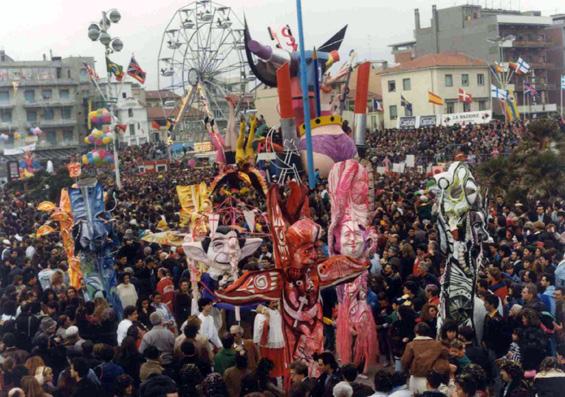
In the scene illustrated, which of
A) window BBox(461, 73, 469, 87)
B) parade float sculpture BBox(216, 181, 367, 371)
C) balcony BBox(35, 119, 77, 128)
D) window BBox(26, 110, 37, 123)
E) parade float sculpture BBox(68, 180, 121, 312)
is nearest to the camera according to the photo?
parade float sculpture BBox(216, 181, 367, 371)

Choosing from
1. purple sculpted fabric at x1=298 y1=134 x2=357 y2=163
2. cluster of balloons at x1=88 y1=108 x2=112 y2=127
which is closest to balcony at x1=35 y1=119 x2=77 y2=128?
cluster of balloons at x1=88 y1=108 x2=112 y2=127

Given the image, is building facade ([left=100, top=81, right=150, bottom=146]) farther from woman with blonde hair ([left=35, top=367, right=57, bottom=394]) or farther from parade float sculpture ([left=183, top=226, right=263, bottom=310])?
woman with blonde hair ([left=35, top=367, right=57, bottom=394])

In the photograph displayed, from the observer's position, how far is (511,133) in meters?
32.0

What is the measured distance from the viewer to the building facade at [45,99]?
194ft

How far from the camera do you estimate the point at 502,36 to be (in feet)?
184

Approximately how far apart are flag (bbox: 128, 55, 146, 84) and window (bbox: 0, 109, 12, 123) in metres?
26.3

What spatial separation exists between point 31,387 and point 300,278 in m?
2.90

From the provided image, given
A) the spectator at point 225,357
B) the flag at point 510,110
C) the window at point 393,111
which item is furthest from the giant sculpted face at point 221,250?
the window at point 393,111

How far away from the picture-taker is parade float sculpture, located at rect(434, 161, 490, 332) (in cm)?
880

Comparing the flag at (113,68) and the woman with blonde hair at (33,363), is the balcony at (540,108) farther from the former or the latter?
the woman with blonde hair at (33,363)

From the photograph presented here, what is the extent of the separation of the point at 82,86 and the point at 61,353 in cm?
5836

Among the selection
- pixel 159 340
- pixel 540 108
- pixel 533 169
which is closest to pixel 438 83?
pixel 540 108

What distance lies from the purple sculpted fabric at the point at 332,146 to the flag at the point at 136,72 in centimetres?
1567

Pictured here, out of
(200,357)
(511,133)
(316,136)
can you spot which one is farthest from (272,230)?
(511,133)
